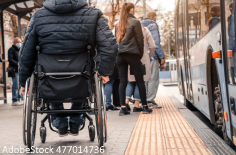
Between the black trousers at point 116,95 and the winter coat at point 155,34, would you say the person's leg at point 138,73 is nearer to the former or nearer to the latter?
the winter coat at point 155,34

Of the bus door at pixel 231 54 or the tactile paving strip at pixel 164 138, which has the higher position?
the bus door at pixel 231 54

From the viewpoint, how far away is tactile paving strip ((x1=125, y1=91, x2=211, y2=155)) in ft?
14.2

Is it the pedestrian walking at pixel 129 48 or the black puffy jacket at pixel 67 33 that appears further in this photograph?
the pedestrian walking at pixel 129 48

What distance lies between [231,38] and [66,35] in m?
1.60

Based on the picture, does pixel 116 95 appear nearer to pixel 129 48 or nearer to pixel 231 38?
pixel 129 48

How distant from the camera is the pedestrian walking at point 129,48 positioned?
7.97 m

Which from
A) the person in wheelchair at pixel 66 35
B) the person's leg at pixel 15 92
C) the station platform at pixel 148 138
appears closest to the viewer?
the person in wheelchair at pixel 66 35

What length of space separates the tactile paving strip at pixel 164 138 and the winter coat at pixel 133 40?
139 cm

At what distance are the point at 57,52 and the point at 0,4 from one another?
886cm

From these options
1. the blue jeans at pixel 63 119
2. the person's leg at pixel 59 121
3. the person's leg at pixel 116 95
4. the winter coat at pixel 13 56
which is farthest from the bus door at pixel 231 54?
the winter coat at pixel 13 56

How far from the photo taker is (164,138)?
5148 mm

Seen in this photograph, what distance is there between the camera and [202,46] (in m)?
5.96

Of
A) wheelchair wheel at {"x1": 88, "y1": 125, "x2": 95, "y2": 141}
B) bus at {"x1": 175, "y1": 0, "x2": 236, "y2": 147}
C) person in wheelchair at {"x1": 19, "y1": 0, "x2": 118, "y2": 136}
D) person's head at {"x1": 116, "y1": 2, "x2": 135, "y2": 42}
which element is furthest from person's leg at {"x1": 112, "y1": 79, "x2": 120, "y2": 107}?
person in wheelchair at {"x1": 19, "y1": 0, "x2": 118, "y2": 136}

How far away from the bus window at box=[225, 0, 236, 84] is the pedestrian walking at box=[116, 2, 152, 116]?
157 inches
